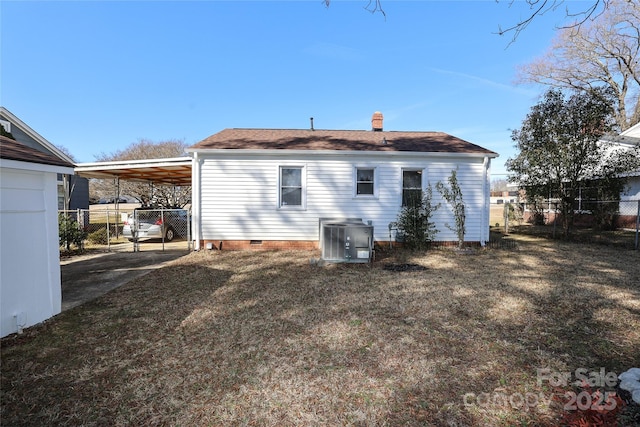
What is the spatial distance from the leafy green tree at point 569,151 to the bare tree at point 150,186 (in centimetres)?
Answer: 1915

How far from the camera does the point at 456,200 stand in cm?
902

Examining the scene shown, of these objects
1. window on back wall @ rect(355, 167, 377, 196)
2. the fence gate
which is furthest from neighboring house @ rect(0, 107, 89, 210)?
window on back wall @ rect(355, 167, 377, 196)

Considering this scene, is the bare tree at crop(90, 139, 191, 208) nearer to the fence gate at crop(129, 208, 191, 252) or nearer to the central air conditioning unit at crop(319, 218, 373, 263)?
the fence gate at crop(129, 208, 191, 252)

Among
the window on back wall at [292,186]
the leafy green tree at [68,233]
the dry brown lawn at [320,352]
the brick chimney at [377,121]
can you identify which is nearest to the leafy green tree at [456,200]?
the dry brown lawn at [320,352]

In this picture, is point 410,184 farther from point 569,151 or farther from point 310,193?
point 569,151

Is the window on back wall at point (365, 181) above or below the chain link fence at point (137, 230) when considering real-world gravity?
above

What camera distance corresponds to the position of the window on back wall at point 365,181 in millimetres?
9320

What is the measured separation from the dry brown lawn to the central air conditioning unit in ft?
4.24

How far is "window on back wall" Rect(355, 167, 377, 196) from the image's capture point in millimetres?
9320

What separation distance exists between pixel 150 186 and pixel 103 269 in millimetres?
13950

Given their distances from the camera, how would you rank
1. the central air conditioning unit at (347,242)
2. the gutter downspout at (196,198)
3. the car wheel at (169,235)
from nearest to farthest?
the central air conditioning unit at (347,242) < the gutter downspout at (196,198) < the car wheel at (169,235)

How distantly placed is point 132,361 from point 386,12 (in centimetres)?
464

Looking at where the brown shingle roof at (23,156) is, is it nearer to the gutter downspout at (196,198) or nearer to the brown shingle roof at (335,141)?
the gutter downspout at (196,198)

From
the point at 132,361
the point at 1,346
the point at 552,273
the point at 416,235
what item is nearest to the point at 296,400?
the point at 132,361
